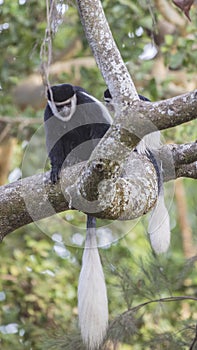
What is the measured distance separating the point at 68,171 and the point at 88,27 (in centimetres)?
35

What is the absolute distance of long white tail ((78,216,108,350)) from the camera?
1.93 metres

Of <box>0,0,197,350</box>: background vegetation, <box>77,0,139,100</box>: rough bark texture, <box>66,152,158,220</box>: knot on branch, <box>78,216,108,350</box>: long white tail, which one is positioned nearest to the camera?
<box>66,152,158,220</box>: knot on branch

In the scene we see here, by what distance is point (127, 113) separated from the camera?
4.43ft

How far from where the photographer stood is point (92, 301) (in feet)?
6.58

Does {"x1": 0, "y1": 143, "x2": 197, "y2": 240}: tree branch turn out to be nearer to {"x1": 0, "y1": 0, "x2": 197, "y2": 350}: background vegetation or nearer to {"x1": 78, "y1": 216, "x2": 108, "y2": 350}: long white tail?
{"x1": 78, "y1": 216, "x2": 108, "y2": 350}: long white tail

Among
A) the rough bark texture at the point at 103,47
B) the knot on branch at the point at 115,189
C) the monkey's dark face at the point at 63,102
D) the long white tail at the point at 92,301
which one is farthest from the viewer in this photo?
the monkey's dark face at the point at 63,102

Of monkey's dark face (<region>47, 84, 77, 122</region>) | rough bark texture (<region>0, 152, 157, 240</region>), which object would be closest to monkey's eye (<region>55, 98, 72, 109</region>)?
monkey's dark face (<region>47, 84, 77, 122</region>)

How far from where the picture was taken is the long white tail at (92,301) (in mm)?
1932

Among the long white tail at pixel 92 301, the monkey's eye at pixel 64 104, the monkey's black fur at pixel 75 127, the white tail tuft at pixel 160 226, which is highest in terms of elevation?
the monkey's eye at pixel 64 104

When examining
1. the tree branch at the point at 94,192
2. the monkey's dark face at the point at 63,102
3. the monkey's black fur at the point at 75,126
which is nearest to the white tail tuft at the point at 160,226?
the tree branch at the point at 94,192

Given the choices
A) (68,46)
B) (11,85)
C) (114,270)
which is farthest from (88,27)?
(68,46)

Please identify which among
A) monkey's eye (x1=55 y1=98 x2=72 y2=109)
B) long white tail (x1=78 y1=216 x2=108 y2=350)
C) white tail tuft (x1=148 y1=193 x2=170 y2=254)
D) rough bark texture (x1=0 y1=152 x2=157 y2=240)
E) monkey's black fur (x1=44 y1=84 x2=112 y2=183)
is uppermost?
monkey's eye (x1=55 y1=98 x2=72 y2=109)

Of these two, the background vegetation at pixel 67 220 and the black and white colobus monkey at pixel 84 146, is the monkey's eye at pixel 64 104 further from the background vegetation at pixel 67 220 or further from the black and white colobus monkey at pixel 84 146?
the background vegetation at pixel 67 220

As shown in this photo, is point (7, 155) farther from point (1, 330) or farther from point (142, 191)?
point (142, 191)
